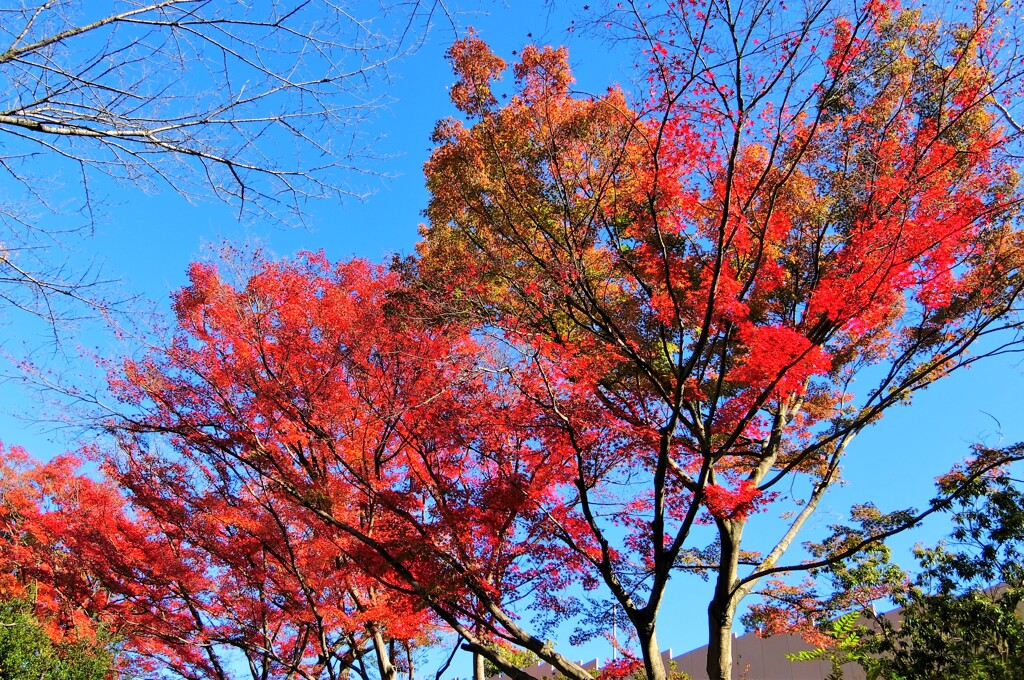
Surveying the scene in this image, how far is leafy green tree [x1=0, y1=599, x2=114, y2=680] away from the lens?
386 inches

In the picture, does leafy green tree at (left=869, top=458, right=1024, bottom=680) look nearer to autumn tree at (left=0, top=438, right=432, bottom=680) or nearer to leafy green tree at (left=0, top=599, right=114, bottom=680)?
autumn tree at (left=0, top=438, right=432, bottom=680)

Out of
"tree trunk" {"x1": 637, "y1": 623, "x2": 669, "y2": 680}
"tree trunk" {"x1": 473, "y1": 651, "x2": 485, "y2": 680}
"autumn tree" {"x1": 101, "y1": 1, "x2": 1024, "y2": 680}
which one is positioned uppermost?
"autumn tree" {"x1": 101, "y1": 1, "x2": 1024, "y2": 680}

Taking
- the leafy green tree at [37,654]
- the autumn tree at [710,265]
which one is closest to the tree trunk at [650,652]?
the autumn tree at [710,265]

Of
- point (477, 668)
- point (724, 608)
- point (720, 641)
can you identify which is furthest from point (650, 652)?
point (477, 668)

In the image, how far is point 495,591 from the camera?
9.91 meters

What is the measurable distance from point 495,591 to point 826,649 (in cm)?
529

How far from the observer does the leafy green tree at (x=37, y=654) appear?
980 centimetres

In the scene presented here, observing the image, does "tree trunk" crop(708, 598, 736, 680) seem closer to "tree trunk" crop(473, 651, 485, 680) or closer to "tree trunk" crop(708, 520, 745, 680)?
"tree trunk" crop(708, 520, 745, 680)

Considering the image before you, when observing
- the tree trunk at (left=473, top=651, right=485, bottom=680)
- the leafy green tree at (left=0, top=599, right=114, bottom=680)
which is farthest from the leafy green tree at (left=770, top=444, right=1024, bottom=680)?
the leafy green tree at (left=0, top=599, right=114, bottom=680)

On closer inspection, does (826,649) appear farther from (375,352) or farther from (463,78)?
(463,78)

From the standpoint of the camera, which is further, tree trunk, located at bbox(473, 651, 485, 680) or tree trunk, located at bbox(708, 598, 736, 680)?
tree trunk, located at bbox(473, 651, 485, 680)

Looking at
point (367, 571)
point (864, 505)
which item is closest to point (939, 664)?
point (864, 505)

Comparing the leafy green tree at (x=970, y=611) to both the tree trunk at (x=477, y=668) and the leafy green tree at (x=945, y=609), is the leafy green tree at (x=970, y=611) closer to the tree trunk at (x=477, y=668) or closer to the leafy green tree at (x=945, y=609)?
→ the leafy green tree at (x=945, y=609)

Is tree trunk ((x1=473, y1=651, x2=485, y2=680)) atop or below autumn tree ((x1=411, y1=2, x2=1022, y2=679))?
below
